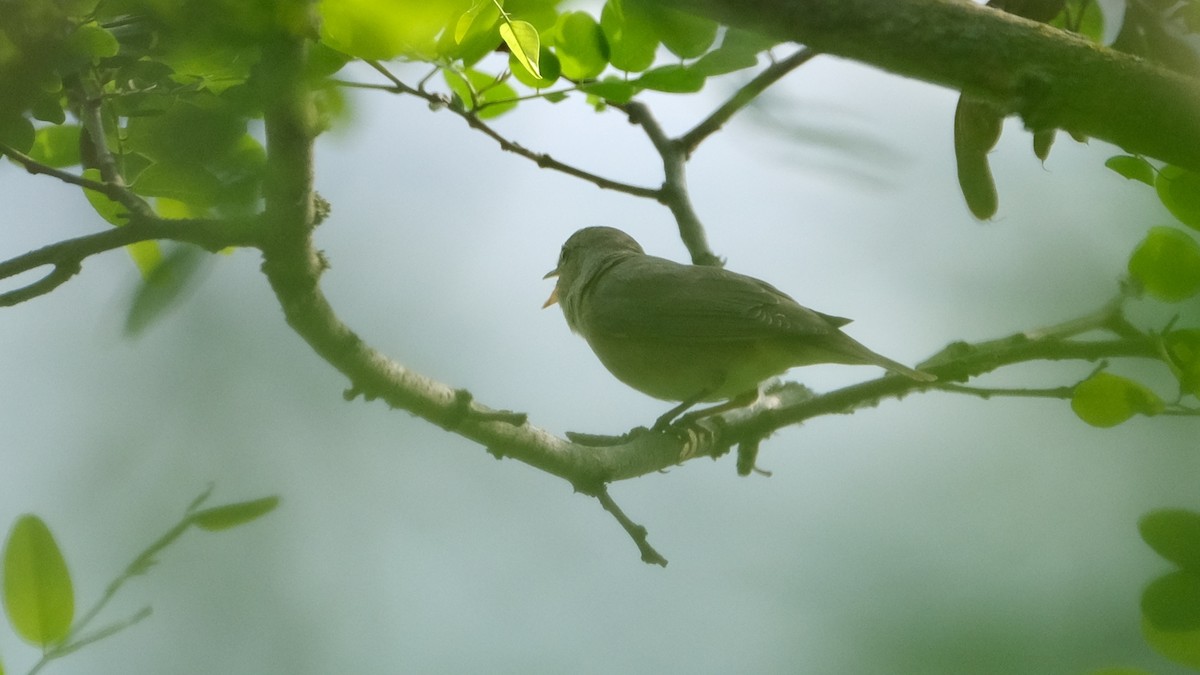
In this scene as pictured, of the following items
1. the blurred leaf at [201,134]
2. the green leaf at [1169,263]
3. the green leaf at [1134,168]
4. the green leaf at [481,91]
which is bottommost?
the blurred leaf at [201,134]

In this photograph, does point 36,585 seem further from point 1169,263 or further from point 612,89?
point 1169,263

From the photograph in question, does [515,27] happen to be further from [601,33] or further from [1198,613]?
[1198,613]

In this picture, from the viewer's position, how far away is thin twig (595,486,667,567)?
176 centimetres

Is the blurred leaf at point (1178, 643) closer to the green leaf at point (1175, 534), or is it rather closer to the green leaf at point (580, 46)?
the green leaf at point (1175, 534)

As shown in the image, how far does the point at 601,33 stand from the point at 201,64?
0.86 meters

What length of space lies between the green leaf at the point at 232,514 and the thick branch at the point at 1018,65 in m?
0.70

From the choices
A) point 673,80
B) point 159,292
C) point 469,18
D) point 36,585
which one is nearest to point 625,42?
point 673,80

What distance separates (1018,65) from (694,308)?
1.76m

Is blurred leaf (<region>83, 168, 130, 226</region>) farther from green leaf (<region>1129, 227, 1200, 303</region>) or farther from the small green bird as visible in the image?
the small green bird

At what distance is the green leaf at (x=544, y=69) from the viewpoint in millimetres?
1420

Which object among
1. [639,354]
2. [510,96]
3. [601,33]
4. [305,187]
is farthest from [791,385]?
[305,187]

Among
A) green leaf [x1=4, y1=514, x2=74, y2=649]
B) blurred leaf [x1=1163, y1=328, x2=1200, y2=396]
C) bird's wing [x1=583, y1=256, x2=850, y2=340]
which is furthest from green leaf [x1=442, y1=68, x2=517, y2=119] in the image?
bird's wing [x1=583, y1=256, x2=850, y2=340]

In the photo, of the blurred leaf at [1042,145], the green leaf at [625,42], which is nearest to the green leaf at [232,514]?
the green leaf at [625,42]

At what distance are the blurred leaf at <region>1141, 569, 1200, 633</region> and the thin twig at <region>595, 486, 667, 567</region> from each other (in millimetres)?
911
